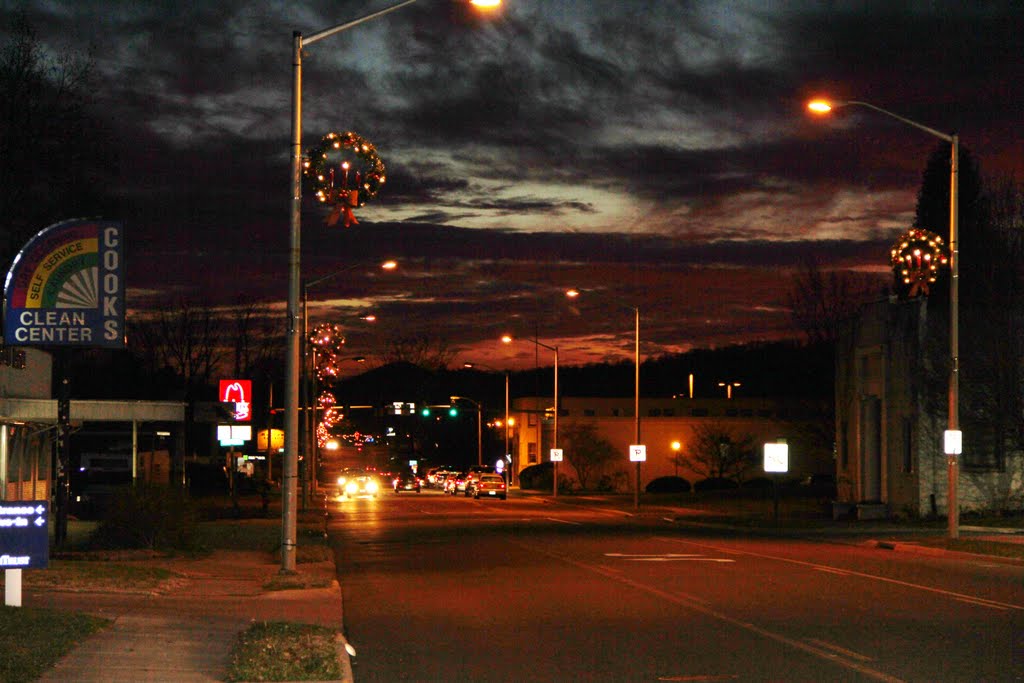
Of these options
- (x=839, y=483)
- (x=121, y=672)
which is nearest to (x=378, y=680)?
(x=121, y=672)

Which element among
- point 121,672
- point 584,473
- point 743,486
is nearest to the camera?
point 121,672

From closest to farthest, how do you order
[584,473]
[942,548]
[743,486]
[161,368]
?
[942,548] → [743,486] → [584,473] → [161,368]

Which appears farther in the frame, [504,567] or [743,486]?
[743,486]

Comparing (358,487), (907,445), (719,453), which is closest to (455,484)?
(358,487)

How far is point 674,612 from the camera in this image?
55.8ft

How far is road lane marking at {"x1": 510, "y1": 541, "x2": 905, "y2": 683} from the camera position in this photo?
40.4 feet

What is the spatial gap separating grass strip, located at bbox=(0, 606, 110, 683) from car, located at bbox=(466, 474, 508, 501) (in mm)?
59607

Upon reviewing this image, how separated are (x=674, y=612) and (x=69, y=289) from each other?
12292 millimetres

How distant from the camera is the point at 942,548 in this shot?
29.3 meters

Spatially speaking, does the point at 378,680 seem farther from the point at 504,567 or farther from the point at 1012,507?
the point at 1012,507

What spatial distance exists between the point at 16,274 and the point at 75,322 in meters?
1.27

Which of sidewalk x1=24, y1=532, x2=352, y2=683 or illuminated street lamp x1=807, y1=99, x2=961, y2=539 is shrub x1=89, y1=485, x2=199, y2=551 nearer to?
sidewalk x1=24, y1=532, x2=352, y2=683

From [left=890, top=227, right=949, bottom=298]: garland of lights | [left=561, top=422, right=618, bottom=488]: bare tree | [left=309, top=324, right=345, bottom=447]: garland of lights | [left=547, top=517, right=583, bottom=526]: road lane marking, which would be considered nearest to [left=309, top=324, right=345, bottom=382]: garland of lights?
[left=309, top=324, right=345, bottom=447]: garland of lights

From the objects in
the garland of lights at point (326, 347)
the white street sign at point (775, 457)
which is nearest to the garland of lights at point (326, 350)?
the garland of lights at point (326, 347)
